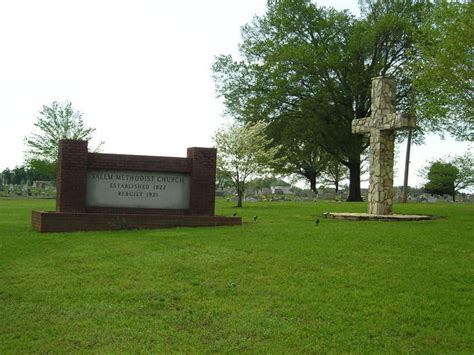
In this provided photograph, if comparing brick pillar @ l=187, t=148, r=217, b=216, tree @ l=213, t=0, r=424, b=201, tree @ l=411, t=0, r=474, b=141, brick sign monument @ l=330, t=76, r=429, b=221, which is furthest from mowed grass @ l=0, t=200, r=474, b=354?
tree @ l=213, t=0, r=424, b=201

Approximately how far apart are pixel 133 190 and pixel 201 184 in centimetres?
179

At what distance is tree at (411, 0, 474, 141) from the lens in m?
17.6

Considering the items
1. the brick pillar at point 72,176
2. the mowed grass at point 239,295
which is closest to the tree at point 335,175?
the brick pillar at point 72,176

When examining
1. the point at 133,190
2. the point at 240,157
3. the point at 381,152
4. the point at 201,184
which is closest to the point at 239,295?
the point at 201,184

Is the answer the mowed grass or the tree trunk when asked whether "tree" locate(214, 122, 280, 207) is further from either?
the mowed grass

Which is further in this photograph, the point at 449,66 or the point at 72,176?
the point at 449,66

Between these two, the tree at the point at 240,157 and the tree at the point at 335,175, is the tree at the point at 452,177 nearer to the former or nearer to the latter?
the tree at the point at 335,175

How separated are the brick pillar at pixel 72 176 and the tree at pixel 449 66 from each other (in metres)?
11.4

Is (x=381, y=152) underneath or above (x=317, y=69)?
underneath

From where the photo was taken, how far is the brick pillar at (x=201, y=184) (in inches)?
586

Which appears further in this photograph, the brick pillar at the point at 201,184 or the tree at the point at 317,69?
the tree at the point at 317,69

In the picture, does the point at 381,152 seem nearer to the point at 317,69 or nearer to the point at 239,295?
the point at 239,295

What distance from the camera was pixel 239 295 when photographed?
682 cm

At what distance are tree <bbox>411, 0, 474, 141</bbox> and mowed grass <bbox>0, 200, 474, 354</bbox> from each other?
28.7 ft
